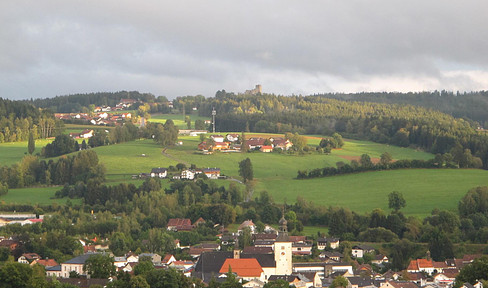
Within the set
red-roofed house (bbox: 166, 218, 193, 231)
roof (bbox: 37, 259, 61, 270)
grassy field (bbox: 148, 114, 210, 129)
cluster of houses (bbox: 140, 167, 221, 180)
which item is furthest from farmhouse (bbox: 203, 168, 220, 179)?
grassy field (bbox: 148, 114, 210, 129)

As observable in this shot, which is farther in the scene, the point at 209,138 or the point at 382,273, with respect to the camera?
the point at 209,138

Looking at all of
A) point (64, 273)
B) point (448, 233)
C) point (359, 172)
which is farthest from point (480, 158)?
point (64, 273)

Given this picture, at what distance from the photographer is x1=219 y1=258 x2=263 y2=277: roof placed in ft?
211

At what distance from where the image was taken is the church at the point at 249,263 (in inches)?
2530

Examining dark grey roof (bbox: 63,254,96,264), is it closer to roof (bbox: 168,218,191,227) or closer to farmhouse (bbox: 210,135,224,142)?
roof (bbox: 168,218,191,227)

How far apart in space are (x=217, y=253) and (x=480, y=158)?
55.4m

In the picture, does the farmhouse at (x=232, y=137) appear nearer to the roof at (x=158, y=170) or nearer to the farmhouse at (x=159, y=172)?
the roof at (x=158, y=170)

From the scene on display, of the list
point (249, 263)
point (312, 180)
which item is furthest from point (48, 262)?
point (312, 180)

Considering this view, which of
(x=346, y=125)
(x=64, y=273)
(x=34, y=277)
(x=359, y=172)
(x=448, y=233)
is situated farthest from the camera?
(x=346, y=125)

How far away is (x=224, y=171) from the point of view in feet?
358

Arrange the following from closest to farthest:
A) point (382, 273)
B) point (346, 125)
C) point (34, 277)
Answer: point (34, 277) < point (382, 273) < point (346, 125)

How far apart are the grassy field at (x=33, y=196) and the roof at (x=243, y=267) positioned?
34.9 m

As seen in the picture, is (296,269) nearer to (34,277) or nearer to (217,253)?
(217,253)

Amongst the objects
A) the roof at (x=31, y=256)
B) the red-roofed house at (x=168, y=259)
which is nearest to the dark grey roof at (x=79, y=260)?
the roof at (x=31, y=256)
